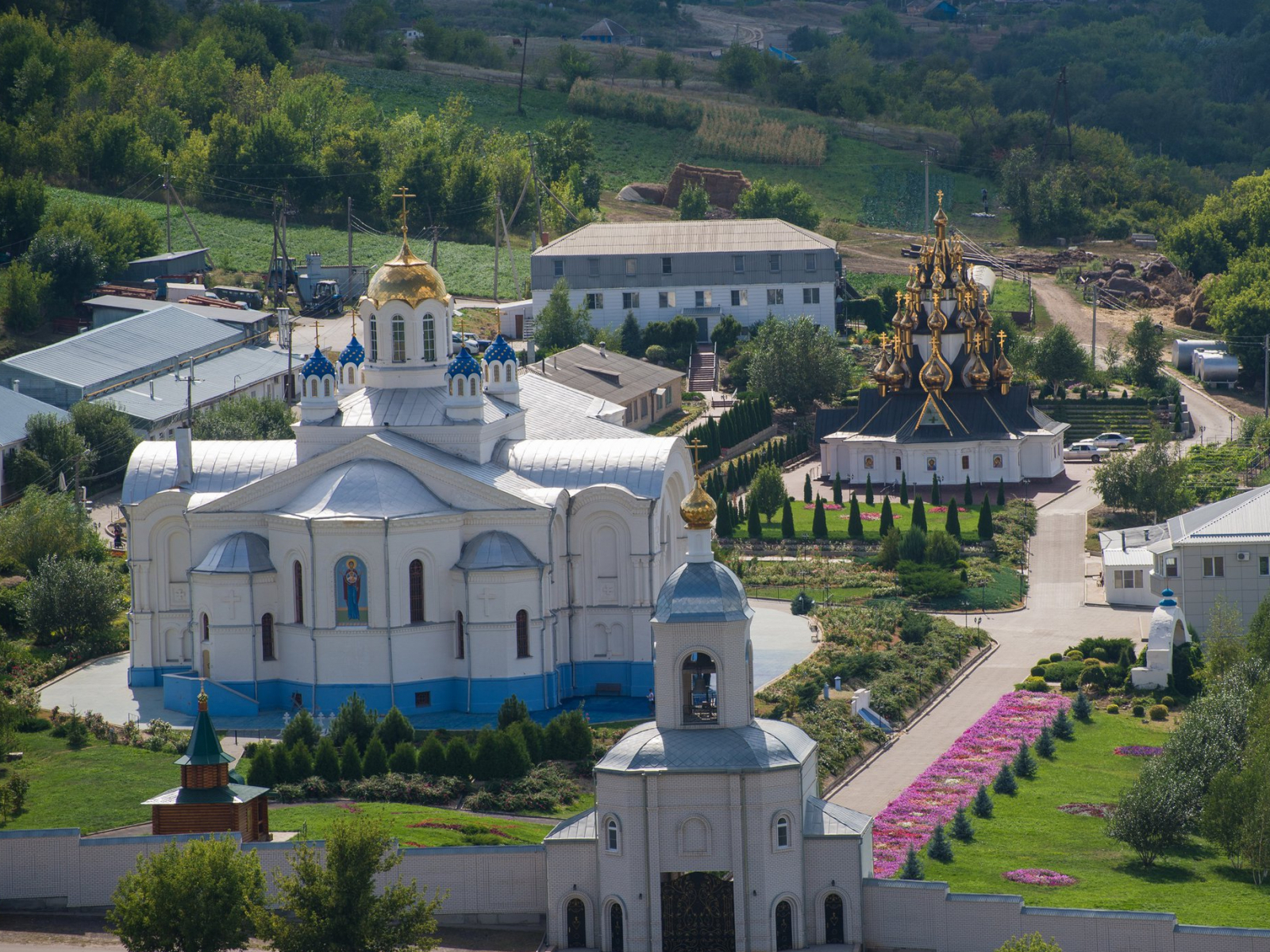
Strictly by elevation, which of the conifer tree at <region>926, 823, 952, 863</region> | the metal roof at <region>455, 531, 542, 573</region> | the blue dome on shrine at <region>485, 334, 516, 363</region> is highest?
the blue dome on shrine at <region>485, 334, 516, 363</region>

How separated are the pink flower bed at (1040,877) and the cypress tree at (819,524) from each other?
32.7 metres

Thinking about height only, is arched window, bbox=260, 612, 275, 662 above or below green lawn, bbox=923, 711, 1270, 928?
above

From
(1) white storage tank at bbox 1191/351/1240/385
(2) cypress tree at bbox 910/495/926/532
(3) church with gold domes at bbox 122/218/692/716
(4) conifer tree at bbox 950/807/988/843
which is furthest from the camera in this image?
(1) white storage tank at bbox 1191/351/1240/385

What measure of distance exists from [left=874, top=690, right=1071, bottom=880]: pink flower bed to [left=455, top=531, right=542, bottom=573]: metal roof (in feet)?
35.6

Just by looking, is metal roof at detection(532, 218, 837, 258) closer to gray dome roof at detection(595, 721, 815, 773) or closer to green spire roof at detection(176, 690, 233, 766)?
green spire roof at detection(176, 690, 233, 766)

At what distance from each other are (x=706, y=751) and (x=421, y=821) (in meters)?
8.32

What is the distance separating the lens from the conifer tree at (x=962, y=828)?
149 ft

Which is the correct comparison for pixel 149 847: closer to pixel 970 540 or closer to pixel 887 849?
pixel 887 849

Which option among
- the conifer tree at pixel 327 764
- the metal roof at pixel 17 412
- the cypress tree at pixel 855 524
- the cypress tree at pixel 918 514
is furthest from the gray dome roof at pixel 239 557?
the cypress tree at pixel 918 514

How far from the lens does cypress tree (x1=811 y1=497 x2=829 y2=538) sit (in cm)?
7556

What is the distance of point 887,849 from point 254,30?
117 metres

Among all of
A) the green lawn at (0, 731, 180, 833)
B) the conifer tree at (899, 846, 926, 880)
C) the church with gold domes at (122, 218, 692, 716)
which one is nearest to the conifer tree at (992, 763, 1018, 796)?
the conifer tree at (899, 846, 926, 880)

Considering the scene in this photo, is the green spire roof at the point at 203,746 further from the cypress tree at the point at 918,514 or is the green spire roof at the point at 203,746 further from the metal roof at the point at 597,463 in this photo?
the cypress tree at the point at 918,514

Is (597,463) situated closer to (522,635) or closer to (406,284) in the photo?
(522,635)
